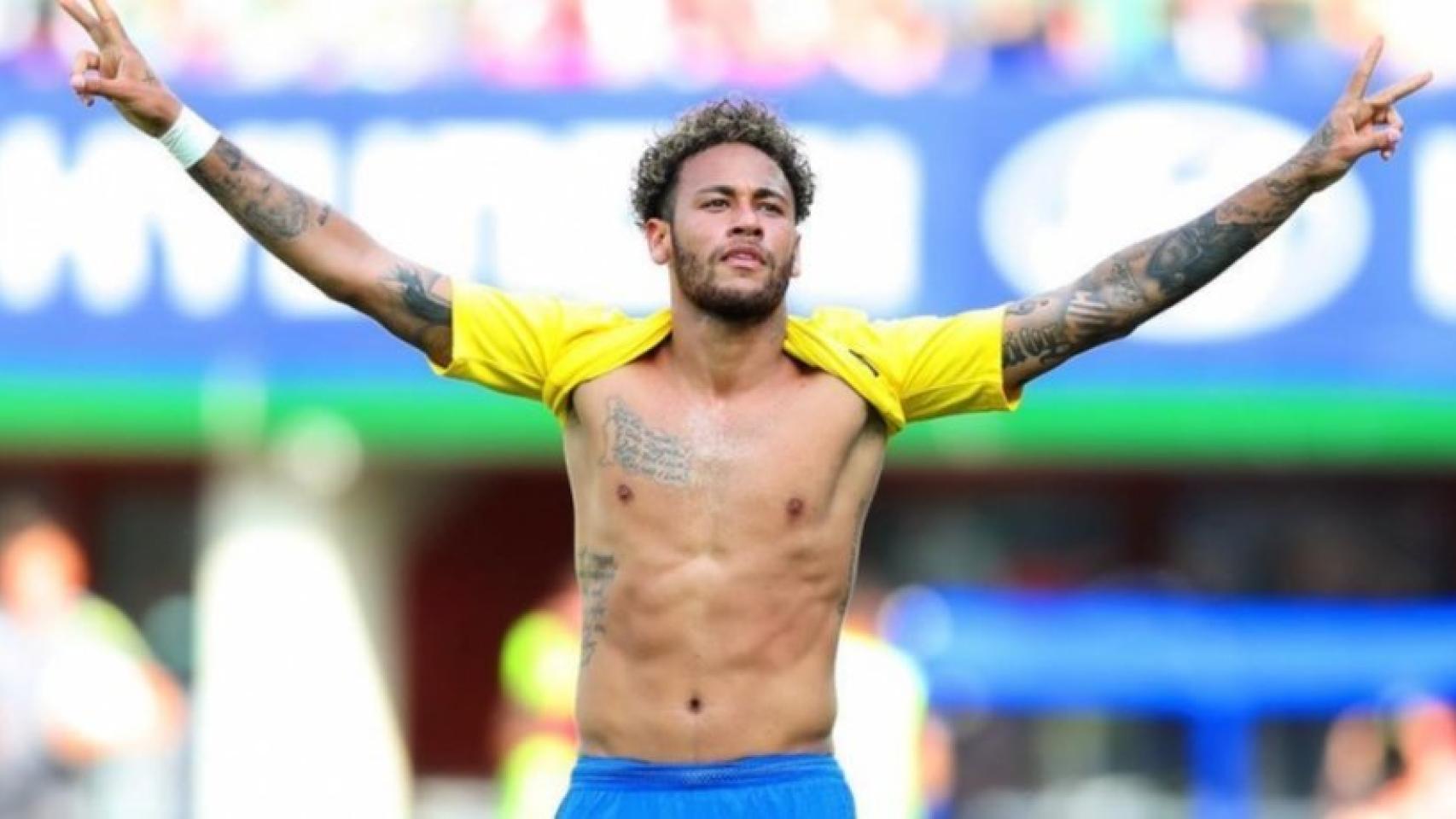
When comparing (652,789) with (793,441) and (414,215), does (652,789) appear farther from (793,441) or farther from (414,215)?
(414,215)

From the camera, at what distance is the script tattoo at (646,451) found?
6.23 m

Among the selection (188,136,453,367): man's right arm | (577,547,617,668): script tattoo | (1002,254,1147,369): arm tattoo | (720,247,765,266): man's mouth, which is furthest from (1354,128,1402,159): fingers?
(188,136,453,367): man's right arm

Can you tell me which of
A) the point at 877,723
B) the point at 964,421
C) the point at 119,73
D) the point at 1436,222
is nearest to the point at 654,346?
the point at 119,73

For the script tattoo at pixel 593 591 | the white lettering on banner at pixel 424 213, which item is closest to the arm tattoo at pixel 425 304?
Answer: the script tattoo at pixel 593 591

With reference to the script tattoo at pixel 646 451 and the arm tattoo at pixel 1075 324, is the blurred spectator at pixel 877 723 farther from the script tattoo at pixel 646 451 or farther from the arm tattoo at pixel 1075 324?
the script tattoo at pixel 646 451

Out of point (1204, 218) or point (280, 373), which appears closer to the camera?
point (1204, 218)

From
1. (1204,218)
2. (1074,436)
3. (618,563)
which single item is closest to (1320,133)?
(1204,218)

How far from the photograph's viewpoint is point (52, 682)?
1212cm

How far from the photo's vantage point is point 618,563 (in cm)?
623

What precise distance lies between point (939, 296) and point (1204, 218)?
7399 millimetres

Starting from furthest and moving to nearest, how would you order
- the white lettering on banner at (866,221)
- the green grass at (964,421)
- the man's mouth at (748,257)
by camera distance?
the green grass at (964,421)
the white lettering on banner at (866,221)
the man's mouth at (748,257)

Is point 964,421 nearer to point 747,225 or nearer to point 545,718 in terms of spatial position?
point 545,718

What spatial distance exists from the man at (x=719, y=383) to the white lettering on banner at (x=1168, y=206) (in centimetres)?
698

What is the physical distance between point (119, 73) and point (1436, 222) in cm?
837
